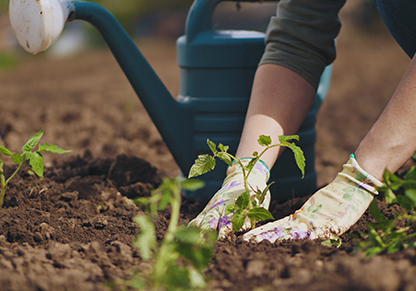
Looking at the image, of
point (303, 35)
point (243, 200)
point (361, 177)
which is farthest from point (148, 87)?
point (361, 177)

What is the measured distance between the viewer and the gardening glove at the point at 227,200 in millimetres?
1123

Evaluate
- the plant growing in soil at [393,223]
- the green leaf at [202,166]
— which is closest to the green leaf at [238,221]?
the green leaf at [202,166]

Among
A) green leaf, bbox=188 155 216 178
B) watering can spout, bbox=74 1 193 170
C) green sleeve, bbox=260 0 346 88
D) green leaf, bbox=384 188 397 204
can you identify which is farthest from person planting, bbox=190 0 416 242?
watering can spout, bbox=74 1 193 170

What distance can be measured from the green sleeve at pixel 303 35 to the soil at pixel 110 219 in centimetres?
51

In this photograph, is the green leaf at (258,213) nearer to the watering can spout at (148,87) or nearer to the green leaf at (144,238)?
the green leaf at (144,238)

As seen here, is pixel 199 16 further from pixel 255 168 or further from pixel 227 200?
pixel 227 200

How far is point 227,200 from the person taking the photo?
1.19 m

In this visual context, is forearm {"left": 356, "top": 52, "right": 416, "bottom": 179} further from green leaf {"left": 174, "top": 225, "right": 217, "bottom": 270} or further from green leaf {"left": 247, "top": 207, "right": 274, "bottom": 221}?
green leaf {"left": 174, "top": 225, "right": 217, "bottom": 270}

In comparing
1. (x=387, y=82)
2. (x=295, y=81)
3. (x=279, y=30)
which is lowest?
(x=387, y=82)

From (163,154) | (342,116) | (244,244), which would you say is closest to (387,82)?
(342,116)

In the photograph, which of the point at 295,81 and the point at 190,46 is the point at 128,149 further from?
the point at 295,81

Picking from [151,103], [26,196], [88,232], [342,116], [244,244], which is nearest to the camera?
[244,244]

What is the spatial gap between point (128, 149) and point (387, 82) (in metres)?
4.36

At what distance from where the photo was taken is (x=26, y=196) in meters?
1.41
